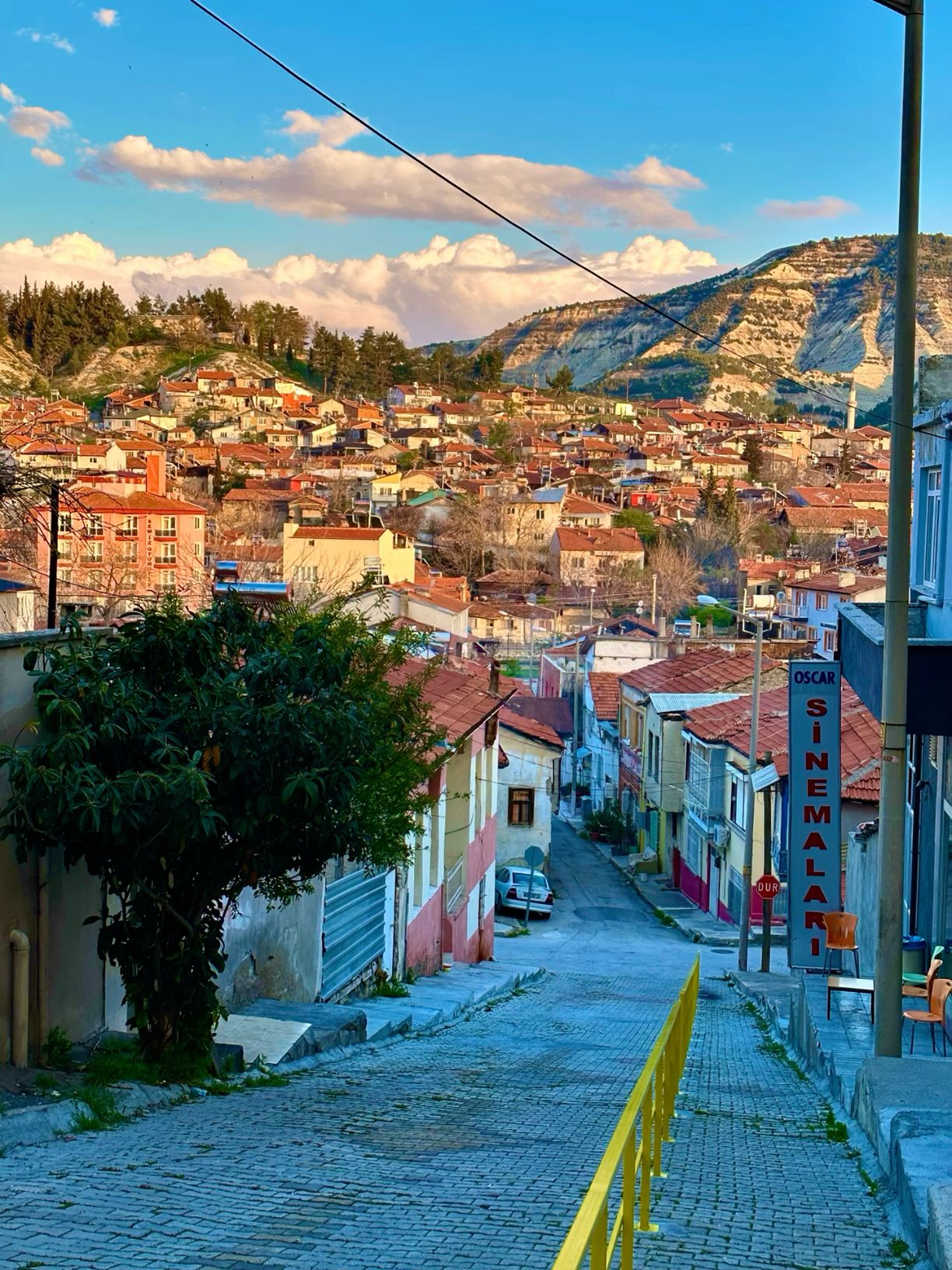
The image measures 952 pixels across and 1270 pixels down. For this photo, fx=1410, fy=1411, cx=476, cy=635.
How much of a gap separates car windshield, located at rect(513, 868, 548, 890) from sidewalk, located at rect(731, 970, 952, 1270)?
23976 mm

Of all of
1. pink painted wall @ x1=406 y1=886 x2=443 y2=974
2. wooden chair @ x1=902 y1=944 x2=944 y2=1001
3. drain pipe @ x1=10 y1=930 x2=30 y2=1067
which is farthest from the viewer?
pink painted wall @ x1=406 y1=886 x2=443 y2=974

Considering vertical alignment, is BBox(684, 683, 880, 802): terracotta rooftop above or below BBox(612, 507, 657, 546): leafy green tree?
below

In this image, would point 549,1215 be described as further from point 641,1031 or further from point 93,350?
point 93,350

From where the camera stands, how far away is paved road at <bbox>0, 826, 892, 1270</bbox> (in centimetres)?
541

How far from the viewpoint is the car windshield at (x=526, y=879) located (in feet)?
126

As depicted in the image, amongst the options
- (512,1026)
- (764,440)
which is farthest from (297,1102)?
(764,440)

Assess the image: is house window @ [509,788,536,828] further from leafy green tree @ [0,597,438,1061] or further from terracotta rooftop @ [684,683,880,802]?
leafy green tree @ [0,597,438,1061]

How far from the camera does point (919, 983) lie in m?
14.4

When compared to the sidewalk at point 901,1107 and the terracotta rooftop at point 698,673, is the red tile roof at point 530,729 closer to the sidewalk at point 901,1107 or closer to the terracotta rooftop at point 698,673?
the terracotta rooftop at point 698,673

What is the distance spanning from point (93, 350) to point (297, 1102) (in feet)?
640

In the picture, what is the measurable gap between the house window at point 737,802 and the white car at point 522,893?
5.52m

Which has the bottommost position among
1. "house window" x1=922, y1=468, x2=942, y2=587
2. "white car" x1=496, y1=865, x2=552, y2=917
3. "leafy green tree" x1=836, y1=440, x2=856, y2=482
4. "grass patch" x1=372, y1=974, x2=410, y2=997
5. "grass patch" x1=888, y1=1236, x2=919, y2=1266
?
"white car" x1=496, y1=865, x2=552, y2=917

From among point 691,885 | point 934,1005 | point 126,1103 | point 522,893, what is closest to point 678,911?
point 691,885

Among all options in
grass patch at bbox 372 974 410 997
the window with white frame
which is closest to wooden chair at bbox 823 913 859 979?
grass patch at bbox 372 974 410 997
